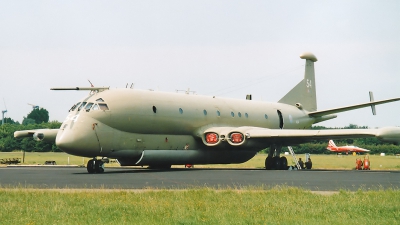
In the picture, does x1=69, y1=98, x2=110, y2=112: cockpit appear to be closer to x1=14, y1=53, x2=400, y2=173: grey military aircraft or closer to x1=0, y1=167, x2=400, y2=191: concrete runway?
x1=14, y1=53, x2=400, y2=173: grey military aircraft

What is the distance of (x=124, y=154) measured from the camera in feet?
97.3

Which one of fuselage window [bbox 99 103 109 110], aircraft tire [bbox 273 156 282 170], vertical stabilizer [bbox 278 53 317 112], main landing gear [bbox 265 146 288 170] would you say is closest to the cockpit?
fuselage window [bbox 99 103 109 110]

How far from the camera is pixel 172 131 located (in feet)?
105

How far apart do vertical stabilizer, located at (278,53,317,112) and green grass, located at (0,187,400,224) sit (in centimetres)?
2867

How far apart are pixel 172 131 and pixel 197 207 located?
63.3 feet

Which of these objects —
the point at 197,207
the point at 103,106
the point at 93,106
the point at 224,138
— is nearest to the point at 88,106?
the point at 93,106

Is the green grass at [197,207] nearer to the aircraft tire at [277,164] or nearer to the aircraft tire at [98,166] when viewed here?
the aircraft tire at [98,166]

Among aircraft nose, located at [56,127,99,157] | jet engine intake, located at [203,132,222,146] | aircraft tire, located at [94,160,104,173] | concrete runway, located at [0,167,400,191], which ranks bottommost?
concrete runway, located at [0,167,400,191]

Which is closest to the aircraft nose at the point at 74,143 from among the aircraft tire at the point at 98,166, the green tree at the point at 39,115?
the aircraft tire at the point at 98,166

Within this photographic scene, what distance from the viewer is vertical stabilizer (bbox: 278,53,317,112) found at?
44469mm

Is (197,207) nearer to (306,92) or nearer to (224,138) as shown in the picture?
(224,138)

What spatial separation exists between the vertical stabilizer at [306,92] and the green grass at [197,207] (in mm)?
28673

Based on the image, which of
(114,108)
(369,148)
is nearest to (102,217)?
(114,108)

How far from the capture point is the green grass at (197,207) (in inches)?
439
